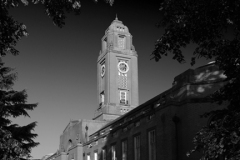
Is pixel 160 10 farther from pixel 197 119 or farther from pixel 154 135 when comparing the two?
pixel 154 135

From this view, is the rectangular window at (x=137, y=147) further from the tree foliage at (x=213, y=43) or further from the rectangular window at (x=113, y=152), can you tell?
the tree foliage at (x=213, y=43)

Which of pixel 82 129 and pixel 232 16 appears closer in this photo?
pixel 232 16

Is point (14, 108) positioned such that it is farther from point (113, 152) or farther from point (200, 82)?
point (113, 152)

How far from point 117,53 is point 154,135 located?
3772 cm

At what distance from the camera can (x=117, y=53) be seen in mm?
70250

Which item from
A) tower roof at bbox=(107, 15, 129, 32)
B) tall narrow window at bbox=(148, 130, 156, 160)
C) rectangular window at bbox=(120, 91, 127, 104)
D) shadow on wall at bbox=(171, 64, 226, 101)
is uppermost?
tower roof at bbox=(107, 15, 129, 32)

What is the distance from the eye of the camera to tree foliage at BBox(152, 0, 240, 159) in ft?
51.4

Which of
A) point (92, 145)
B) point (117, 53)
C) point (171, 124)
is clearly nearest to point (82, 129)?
point (92, 145)

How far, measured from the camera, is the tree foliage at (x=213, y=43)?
15.7m

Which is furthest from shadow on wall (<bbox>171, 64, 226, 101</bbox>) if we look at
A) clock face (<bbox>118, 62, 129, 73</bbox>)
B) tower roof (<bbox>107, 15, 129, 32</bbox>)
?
tower roof (<bbox>107, 15, 129, 32</bbox>)

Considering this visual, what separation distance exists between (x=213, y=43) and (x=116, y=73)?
52.6m

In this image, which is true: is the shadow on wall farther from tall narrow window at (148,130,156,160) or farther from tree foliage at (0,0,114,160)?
tree foliage at (0,0,114,160)

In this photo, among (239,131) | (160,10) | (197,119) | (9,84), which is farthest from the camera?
(197,119)

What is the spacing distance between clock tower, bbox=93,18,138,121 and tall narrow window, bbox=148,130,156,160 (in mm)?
29726
